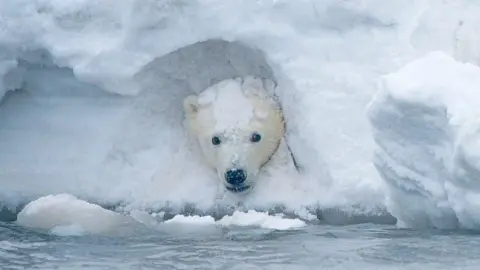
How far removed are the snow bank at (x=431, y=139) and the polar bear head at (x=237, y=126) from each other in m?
1.16

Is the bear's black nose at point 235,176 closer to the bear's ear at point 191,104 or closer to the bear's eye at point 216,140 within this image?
the bear's eye at point 216,140

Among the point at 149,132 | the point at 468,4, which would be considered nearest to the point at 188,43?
the point at 149,132

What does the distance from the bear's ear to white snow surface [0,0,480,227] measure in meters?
0.16

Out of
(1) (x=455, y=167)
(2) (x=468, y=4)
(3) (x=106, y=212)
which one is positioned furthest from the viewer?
(2) (x=468, y=4)

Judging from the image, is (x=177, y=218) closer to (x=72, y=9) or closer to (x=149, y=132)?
(x=149, y=132)

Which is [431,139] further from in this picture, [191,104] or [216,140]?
[191,104]

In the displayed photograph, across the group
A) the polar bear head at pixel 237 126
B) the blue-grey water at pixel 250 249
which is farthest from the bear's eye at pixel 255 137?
the blue-grey water at pixel 250 249

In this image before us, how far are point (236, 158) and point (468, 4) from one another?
71.2 inches

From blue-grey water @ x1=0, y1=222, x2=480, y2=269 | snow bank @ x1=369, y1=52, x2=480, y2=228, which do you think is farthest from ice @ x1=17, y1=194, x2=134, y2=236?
snow bank @ x1=369, y1=52, x2=480, y2=228

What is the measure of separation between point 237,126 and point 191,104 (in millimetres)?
384

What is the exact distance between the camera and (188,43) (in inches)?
278

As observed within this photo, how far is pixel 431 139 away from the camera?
5715 mm

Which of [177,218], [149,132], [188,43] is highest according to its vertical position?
[188,43]

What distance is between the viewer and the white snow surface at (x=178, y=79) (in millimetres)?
6812
